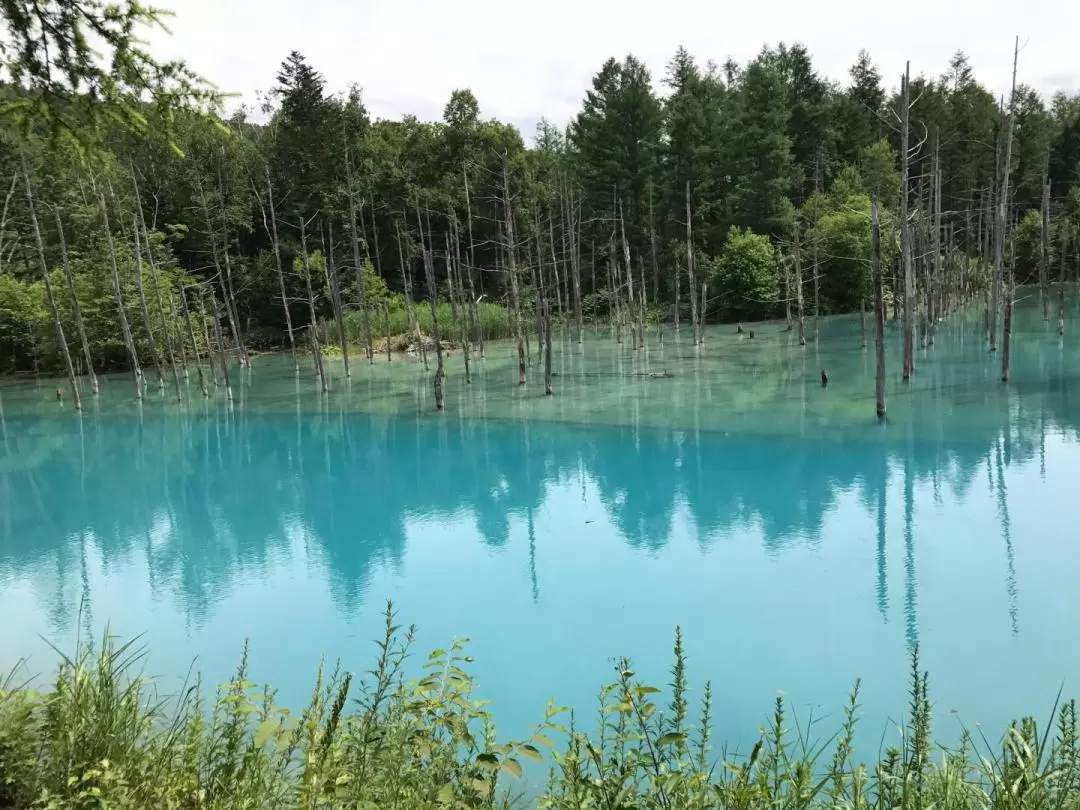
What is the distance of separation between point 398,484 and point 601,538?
528 centimetres

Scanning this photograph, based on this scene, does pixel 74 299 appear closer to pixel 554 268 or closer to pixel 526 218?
pixel 554 268

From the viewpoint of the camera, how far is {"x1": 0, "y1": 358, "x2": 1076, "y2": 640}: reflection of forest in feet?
38.5

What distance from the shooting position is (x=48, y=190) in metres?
33.9

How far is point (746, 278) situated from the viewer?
3866 centimetres

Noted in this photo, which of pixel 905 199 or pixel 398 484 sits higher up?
pixel 905 199

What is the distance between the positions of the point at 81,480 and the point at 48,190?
22822 mm

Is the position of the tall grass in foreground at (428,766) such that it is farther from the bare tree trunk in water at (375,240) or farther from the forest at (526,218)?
the bare tree trunk in water at (375,240)

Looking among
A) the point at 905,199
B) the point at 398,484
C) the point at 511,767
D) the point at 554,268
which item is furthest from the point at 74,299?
the point at 511,767

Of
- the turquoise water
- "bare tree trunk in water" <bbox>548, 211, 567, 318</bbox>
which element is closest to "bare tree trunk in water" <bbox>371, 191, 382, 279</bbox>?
"bare tree trunk in water" <bbox>548, 211, 567, 318</bbox>

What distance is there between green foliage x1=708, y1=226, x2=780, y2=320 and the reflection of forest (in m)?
20.0

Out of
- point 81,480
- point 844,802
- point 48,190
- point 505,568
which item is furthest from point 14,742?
point 48,190

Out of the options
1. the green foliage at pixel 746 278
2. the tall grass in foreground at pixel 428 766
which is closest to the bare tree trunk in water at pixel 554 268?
the green foliage at pixel 746 278

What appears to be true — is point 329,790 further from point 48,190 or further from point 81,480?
point 48,190

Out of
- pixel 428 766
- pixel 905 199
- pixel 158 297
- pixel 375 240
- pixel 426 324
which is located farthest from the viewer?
pixel 375 240
